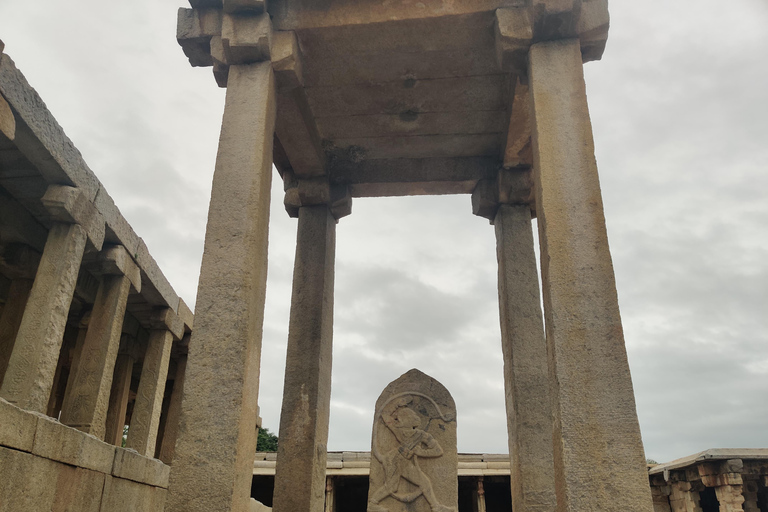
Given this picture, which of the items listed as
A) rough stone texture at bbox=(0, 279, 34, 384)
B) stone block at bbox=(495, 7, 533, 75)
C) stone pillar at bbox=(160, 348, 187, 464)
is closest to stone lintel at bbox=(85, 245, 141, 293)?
rough stone texture at bbox=(0, 279, 34, 384)

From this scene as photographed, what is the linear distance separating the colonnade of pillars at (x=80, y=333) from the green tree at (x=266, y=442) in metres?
16.8

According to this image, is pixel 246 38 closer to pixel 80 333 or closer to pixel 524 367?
pixel 524 367

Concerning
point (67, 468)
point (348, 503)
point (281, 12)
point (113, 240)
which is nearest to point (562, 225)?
point (281, 12)

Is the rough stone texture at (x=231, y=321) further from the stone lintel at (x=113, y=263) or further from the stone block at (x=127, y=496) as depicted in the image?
the stone lintel at (x=113, y=263)

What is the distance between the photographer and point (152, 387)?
11.5m

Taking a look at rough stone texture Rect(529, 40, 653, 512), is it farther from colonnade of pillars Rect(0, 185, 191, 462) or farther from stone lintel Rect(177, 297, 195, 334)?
stone lintel Rect(177, 297, 195, 334)

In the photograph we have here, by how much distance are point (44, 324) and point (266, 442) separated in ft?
84.1

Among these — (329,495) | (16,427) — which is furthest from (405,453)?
(329,495)

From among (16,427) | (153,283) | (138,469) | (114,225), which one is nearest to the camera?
(16,427)

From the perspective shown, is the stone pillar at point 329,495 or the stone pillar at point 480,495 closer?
the stone pillar at point 329,495

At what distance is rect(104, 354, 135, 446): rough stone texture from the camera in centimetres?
1224

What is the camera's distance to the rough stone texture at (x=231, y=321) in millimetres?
4199

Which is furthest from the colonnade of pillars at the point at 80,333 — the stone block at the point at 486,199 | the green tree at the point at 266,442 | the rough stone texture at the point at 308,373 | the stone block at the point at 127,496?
the green tree at the point at 266,442

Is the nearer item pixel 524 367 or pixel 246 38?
pixel 246 38
